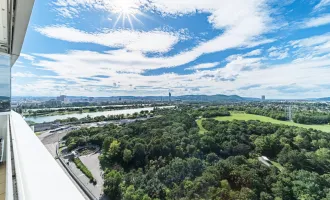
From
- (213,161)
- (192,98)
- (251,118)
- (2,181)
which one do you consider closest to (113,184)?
(213,161)

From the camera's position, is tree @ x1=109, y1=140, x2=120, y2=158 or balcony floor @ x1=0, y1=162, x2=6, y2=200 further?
balcony floor @ x1=0, y1=162, x2=6, y2=200

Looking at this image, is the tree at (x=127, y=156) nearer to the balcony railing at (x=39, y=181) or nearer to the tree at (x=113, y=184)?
the tree at (x=113, y=184)

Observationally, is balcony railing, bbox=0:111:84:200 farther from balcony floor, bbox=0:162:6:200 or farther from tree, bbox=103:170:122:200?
balcony floor, bbox=0:162:6:200

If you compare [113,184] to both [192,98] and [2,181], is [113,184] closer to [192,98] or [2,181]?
[192,98]

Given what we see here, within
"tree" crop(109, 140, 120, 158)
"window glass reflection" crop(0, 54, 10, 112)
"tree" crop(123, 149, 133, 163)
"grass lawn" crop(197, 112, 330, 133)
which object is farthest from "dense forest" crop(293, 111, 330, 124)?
"window glass reflection" crop(0, 54, 10, 112)

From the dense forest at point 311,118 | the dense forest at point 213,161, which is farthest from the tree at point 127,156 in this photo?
the dense forest at point 311,118

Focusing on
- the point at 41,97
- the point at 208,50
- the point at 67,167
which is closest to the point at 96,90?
the point at 67,167

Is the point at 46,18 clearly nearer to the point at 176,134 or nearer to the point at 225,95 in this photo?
the point at 176,134
